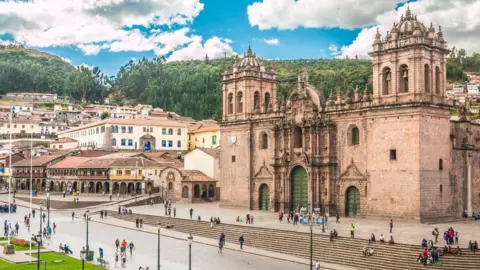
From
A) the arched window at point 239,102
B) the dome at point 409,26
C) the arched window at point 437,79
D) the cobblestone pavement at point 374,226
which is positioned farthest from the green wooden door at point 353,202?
the arched window at point 239,102

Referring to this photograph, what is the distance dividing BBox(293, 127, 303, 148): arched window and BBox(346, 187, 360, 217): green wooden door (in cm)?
689

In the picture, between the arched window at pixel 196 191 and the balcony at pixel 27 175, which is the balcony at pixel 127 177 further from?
the balcony at pixel 27 175

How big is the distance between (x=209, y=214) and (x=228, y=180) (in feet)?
24.1

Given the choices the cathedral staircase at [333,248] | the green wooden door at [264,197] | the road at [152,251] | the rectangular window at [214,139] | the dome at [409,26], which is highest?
the dome at [409,26]

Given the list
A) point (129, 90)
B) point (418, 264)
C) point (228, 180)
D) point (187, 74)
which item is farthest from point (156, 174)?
point (129, 90)

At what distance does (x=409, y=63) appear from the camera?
4228 centimetres

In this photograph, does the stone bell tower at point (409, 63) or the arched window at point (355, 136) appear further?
the arched window at point (355, 136)

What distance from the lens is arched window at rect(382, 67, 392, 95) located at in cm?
4419

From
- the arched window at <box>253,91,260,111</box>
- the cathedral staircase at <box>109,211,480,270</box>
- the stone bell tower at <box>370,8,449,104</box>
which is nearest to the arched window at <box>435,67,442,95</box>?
the stone bell tower at <box>370,8,449,104</box>

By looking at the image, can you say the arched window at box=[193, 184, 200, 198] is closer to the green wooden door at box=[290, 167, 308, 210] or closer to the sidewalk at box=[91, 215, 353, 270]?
the sidewalk at box=[91, 215, 353, 270]

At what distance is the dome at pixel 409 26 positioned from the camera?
4309 cm

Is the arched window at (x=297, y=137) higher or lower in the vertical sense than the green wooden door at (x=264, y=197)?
higher

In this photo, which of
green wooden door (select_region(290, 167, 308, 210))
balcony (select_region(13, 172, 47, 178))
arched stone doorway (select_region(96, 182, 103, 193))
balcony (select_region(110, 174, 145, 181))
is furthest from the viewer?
balcony (select_region(13, 172, 47, 178))

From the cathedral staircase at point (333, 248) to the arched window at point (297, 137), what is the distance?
1182 centimetres
